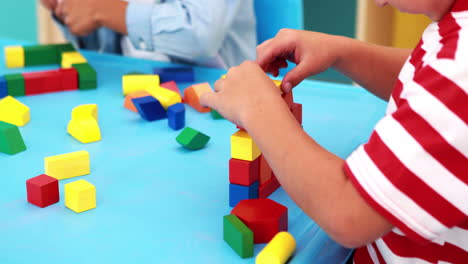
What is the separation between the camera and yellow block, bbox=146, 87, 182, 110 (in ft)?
2.95

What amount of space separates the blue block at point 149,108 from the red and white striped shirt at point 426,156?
18.9 inches

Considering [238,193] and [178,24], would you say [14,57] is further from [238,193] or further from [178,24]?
[238,193]

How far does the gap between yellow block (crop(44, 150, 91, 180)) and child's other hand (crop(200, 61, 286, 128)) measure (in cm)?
17

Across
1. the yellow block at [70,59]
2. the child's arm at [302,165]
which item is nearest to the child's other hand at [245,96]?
the child's arm at [302,165]

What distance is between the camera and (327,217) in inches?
18.2

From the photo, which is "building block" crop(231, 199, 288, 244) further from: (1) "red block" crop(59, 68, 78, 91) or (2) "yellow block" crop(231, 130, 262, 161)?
(1) "red block" crop(59, 68, 78, 91)

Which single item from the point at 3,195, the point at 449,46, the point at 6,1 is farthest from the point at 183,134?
the point at 6,1

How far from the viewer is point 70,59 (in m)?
1.15

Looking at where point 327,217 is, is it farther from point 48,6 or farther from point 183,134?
point 48,6

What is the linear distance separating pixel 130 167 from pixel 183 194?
0.35 ft

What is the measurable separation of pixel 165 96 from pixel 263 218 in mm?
436

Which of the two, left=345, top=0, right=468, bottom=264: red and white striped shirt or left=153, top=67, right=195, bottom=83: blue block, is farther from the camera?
left=153, top=67, right=195, bottom=83: blue block

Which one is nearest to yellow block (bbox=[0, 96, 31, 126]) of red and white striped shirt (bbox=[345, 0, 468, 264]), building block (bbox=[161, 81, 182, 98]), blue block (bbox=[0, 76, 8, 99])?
blue block (bbox=[0, 76, 8, 99])

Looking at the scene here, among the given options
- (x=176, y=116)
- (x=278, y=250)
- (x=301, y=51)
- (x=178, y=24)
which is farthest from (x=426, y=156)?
(x=178, y=24)
